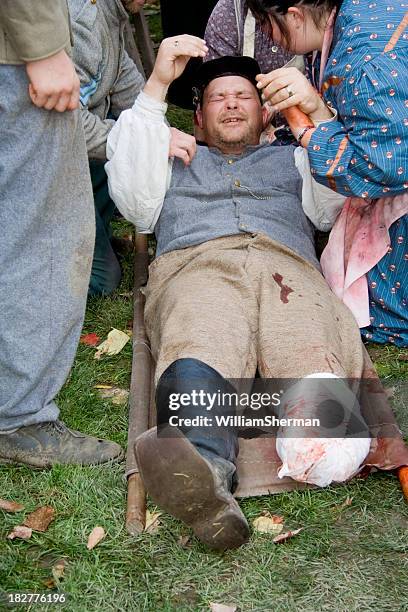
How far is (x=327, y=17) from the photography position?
3520mm

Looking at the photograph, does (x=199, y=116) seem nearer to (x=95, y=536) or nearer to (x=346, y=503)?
(x=346, y=503)

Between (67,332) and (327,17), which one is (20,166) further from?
(327,17)

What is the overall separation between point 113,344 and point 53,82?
1.65 metres

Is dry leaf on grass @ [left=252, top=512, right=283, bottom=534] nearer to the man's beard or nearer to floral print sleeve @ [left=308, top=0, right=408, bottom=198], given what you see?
floral print sleeve @ [left=308, top=0, right=408, bottom=198]

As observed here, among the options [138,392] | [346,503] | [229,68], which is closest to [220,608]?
[346,503]

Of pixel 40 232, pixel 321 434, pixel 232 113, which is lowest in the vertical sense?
pixel 321 434

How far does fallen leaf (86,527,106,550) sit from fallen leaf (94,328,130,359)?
1288 millimetres

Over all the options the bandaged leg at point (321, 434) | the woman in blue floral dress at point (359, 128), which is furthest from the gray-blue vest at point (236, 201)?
the bandaged leg at point (321, 434)

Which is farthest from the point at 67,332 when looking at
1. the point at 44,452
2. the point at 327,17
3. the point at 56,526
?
the point at 327,17

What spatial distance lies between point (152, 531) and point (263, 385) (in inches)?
28.9

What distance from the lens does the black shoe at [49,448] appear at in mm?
3107

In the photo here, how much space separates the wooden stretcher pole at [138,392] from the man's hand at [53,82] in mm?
1188

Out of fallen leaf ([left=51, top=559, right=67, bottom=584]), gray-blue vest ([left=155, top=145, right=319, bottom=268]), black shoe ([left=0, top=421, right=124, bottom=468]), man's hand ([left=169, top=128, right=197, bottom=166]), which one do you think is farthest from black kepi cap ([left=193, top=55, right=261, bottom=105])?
fallen leaf ([left=51, top=559, right=67, bottom=584])

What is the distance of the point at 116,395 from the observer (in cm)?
368
